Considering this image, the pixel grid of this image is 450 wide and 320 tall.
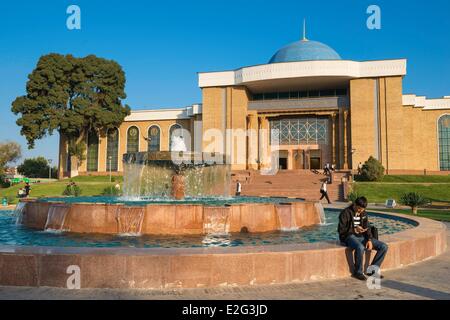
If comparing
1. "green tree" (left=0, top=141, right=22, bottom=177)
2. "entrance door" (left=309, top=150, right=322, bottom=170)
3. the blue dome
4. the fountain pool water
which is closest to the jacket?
the fountain pool water

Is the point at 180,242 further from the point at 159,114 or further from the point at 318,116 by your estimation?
the point at 159,114

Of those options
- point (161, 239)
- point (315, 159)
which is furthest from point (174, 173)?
point (315, 159)

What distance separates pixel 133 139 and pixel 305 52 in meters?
25.1

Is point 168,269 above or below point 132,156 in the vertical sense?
below

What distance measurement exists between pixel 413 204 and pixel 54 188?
97.8 feet

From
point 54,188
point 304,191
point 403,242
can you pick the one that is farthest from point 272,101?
point 403,242

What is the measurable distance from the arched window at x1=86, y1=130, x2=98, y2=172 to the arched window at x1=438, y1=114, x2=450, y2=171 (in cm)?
4299

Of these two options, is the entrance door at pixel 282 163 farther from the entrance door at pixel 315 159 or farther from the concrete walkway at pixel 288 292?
the concrete walkway at pixel 288 292

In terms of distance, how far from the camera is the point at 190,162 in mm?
13680

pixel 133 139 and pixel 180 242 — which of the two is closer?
pixel 180 242

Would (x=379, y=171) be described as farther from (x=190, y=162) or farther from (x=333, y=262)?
(x=333, y=262)

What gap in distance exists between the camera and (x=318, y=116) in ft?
139

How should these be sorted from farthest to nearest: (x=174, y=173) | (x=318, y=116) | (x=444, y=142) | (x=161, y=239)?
(x=444, y=142) < (x=318, y=116) < (x=174, y=173) < (x=161, y=239)
